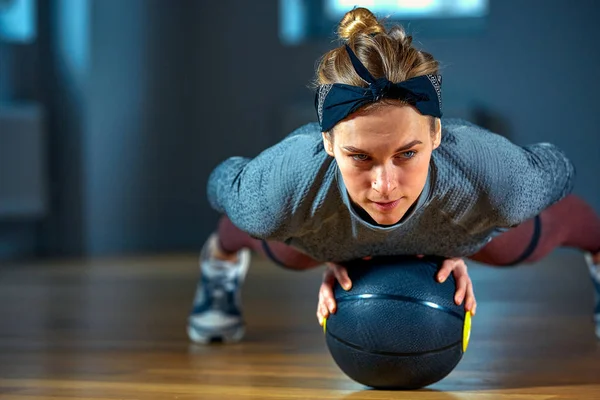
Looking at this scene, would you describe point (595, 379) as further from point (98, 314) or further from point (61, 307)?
point (61, 307)

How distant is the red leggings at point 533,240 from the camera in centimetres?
191

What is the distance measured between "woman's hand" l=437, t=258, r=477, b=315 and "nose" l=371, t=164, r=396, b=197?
0.27 metres

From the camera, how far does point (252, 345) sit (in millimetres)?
2115

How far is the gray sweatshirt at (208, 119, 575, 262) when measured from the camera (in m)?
1.55

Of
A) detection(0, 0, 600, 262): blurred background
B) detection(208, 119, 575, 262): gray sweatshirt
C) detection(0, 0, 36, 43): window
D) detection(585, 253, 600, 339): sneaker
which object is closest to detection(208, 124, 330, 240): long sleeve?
detection(208, 119, 575, 262): gray sweatshirt

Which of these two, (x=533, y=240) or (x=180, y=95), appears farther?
(x=180, y=95)

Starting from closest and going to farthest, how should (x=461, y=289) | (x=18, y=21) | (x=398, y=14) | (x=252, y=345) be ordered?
(x=461, y=289), (x=252, y=345), (x=18, y=21), (x=398, y=14)

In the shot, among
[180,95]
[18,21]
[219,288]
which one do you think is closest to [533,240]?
[219,288]

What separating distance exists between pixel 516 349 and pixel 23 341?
42.6 inches

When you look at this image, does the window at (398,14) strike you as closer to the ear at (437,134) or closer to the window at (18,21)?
the window at (18,21)

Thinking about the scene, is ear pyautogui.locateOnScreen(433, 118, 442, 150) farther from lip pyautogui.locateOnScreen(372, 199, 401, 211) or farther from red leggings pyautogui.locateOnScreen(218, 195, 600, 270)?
red leggings pyautogui.locateOnScreen(218, 195, 600, 270)

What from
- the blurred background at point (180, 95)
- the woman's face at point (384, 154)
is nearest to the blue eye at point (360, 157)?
the woman's face at point (384, 154)

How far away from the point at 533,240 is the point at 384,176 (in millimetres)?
644

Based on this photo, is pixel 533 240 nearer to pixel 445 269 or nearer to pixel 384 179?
pixel 445 269
